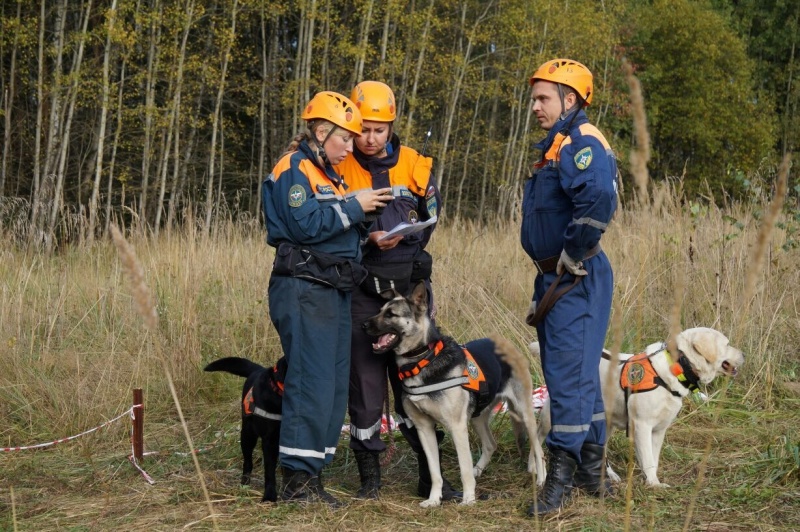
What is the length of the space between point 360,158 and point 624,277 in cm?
426

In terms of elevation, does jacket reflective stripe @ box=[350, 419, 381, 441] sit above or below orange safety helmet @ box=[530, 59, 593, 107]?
below

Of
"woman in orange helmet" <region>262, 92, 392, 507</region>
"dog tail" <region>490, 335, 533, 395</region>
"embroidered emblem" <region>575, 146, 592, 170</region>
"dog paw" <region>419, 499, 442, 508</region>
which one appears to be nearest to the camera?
"dog tail" <region>490, 335, 533, 395</region>

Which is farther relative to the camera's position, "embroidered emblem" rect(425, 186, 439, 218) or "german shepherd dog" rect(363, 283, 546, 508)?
"embroidered emblem" rect(425, 186, 439, 218)

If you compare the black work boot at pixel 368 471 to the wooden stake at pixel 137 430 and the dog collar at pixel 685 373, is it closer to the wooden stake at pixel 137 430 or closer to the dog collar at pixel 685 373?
the wooden stake at pixel 137 430

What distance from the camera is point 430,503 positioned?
495 centimetres

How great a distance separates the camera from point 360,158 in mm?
5094

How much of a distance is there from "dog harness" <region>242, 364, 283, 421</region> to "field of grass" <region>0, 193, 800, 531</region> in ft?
1.50

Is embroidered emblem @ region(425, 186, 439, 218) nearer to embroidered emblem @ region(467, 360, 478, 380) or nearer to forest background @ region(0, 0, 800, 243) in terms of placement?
embroidered emblem @ region(467, 360, 478, 380)

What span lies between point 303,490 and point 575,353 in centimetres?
162

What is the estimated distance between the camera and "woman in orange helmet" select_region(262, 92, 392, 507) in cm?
471

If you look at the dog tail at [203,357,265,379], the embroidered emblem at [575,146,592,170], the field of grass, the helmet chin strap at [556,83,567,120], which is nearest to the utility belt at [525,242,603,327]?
the field of grass

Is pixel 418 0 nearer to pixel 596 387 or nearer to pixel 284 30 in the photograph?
pixel 284 30

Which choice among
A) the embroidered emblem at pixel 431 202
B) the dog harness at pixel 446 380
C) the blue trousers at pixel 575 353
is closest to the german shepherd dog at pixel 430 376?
the dog harness at pixel 446 380

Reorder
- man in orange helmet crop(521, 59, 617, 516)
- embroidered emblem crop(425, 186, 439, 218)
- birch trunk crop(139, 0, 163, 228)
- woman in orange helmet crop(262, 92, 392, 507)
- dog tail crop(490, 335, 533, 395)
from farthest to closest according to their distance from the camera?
birch trunk crop(139, 0, 163, 228) < embroidered emblem crop(425, 186, 439, 218) < woman in orange helmet crop(262, 92, 392, 507) < man in orange helmet crop(521, 59, 617, 516) < dog tail crop(490, 335, 533, 395)
